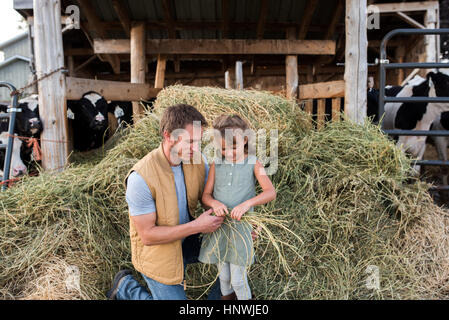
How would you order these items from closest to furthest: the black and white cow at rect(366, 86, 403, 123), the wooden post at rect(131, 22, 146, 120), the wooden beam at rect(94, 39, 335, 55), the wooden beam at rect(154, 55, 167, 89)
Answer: the black and white cow at rect(366, 86, 403, 123)
the wooden post at rect(131, 22, 146, 120)
the wooden beam at rect(94, 39, 335, 55)
the wooden beam at rect(154, 55, 167, 89)

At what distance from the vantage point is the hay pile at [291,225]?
2.54 metres

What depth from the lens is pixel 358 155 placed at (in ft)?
10.7

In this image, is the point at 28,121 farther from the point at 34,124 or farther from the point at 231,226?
the point at 231,226

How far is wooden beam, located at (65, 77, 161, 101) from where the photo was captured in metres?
4.12

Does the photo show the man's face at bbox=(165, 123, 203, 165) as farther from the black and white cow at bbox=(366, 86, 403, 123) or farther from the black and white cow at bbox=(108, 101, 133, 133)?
the black and white cow at bbox=(366, 86, 403, 123)

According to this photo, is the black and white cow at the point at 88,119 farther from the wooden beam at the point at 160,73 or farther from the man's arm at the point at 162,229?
the man's arm at the point at 162,229

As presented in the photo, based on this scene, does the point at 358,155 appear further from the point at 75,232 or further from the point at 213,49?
the point at 213,49

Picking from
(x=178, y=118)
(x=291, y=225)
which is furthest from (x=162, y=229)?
(x=291, y=225)

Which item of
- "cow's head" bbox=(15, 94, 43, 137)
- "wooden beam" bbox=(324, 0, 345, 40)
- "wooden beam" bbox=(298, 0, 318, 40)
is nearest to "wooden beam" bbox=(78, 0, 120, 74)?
"cow's head" bbox=(15, 94, 43, 137)

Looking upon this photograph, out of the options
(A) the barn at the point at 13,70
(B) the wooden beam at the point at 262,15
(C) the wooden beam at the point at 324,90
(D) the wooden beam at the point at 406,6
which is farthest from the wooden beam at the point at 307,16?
(A) the barn at the point at 13,70

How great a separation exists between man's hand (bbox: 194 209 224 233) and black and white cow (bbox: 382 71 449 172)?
366 centimetres

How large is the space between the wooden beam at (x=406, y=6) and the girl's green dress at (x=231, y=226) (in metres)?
6.86

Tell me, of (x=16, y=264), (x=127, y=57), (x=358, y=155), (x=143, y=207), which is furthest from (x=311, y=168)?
(x=127, y=57)

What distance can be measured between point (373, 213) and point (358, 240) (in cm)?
28
